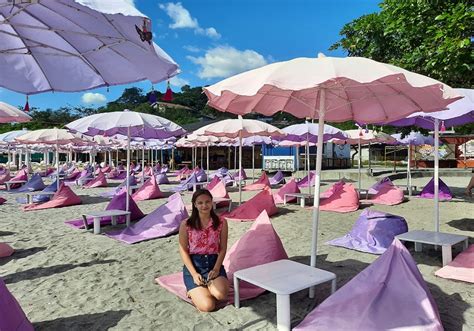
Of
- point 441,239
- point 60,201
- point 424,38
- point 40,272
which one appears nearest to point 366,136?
point 424,38

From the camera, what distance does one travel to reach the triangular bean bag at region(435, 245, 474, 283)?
4312mm

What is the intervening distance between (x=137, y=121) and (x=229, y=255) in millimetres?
4345

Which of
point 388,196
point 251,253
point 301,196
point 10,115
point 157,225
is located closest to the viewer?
point 251,253

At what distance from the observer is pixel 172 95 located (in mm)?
3189

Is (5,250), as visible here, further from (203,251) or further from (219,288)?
(219,288)

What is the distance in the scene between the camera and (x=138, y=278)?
4.66 m

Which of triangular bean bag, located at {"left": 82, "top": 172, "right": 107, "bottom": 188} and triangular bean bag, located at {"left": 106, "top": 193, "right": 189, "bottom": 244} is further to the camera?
triangular bean bag, located at {"left": 82, "top": 172, "right": 107, "bottom": 188}

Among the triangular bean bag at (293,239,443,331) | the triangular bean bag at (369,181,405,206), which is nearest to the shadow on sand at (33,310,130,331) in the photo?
the triangular bean bag at (293,239,443,331)

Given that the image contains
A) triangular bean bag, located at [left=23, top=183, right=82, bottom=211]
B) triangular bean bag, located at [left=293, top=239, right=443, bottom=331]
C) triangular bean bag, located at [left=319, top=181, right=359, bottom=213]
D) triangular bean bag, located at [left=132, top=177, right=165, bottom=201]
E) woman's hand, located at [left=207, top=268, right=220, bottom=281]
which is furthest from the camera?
triangular bean bag, located at [left=132, top=177, right=165, bottom=201]

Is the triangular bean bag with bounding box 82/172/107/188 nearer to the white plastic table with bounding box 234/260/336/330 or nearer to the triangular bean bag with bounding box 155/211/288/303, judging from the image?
the triangular bean bag with bounding box 155/211/288/303

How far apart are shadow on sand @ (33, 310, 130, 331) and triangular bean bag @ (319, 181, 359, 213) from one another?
7.03 metres

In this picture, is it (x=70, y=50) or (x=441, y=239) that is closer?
(x=70, y=50)

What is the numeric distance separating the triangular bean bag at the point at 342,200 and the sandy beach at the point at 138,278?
966 millimetres

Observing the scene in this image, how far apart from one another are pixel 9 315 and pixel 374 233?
16.2 feet
